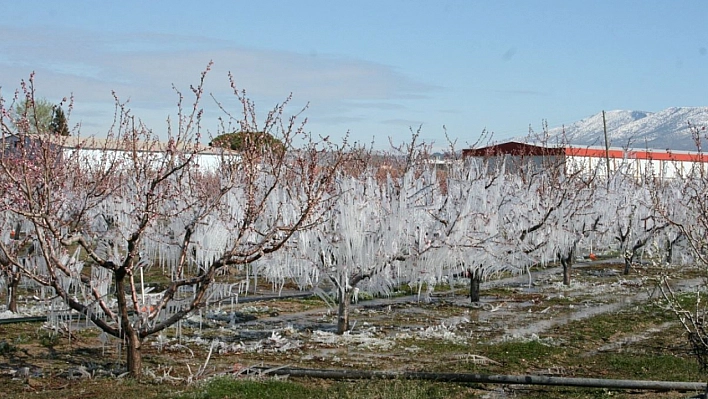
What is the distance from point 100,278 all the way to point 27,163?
10.2 ft

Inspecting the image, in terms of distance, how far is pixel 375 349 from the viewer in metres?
11.2

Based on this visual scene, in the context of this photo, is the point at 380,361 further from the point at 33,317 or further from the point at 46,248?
the point at 33,317

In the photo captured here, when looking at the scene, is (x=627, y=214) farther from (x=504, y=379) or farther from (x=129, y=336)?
(x=129, y=336)

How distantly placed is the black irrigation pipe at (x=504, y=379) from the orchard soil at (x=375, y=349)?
0.10 meters

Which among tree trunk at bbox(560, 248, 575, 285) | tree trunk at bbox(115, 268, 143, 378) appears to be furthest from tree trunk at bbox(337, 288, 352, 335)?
tree trunk at bbox(560, 248, 575, 285)

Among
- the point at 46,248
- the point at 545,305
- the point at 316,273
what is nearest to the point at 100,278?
the point at 46,248

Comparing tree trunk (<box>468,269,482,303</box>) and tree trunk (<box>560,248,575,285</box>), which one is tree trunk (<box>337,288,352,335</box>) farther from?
tree trunk (<box>560,248,575,285</box>)

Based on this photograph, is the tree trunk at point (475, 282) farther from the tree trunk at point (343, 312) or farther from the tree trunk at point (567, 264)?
the tree trunk at point (343, 312)

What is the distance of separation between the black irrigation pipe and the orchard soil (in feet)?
0.34

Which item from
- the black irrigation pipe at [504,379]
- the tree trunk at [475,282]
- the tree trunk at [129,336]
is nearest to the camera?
the black irrigation pipe at [504,379]

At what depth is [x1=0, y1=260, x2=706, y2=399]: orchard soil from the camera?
809 centimetres

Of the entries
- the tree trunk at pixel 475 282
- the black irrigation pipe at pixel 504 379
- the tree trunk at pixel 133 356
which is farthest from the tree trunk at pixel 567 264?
the tree trunk at pixel 133 356

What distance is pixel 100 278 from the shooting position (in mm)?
10586

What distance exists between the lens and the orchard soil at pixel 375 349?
26.5 feet
